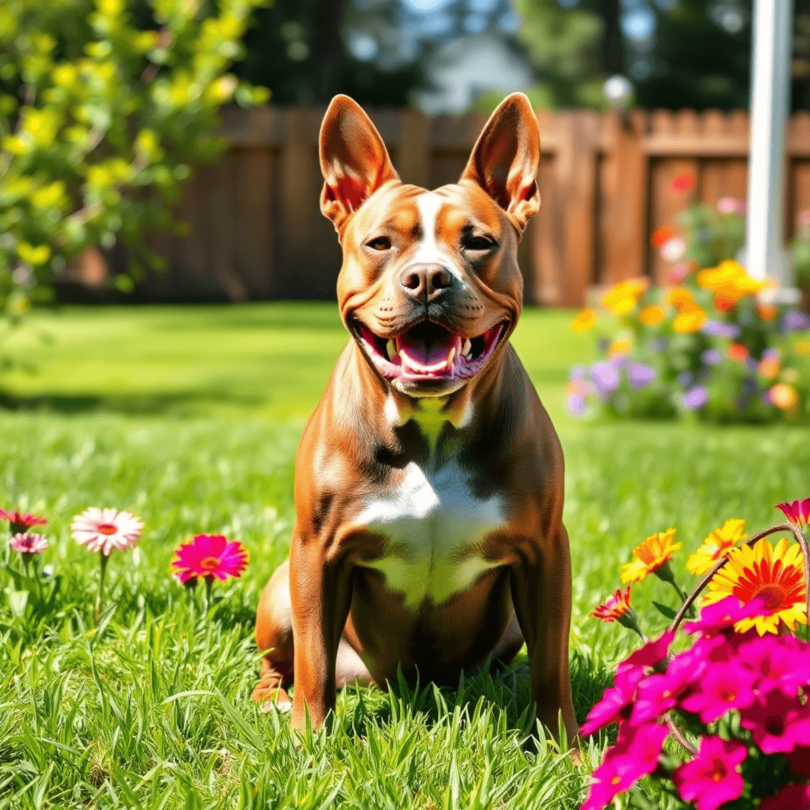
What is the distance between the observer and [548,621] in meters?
2.36

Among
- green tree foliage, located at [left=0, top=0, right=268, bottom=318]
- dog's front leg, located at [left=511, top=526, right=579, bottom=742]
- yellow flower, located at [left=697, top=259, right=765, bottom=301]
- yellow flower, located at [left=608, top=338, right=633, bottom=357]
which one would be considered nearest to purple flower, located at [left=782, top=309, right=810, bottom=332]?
yellow flower, located at [left=697, top=259, right=765, bottom=301]

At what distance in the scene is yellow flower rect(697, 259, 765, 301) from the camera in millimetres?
7094

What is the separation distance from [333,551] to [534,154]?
991mm

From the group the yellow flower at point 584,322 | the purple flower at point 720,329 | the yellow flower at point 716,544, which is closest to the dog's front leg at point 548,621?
the yellow flower at point 716,544

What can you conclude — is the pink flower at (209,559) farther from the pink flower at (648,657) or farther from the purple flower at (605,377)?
the purple flower at (605,377)

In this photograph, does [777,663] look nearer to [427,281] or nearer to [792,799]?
[792,799]

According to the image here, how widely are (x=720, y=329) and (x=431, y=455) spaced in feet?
17.2

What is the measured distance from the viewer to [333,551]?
7.65 feet

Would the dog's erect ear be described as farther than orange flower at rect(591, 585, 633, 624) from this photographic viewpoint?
Yes

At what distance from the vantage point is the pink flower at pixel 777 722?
5.19ft

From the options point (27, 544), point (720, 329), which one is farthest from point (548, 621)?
point (720, 329)

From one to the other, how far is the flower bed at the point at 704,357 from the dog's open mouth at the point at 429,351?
481 cm

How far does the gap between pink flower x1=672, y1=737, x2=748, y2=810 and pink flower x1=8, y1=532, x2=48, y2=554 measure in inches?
70.0

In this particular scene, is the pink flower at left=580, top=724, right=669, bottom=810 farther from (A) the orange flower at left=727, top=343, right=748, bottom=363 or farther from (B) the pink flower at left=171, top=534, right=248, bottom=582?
(A) the orange flower at left=727, top=343, right=748, bottom=363
